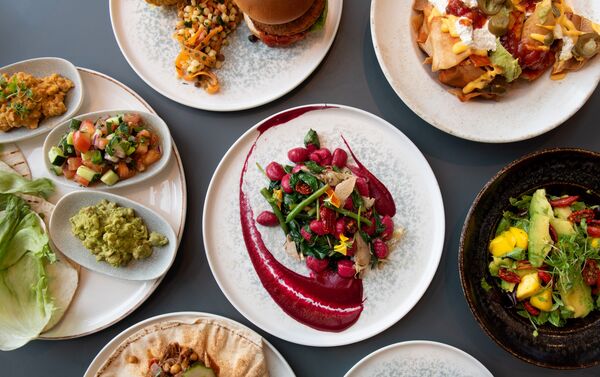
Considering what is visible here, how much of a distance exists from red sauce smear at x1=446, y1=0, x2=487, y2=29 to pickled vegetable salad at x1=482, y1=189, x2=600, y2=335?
0.90 m

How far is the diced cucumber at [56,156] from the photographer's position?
8.41 ft

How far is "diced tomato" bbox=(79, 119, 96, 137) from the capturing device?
2.58m

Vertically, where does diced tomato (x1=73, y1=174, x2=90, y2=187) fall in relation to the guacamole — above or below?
above

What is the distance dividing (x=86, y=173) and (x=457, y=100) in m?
1.97

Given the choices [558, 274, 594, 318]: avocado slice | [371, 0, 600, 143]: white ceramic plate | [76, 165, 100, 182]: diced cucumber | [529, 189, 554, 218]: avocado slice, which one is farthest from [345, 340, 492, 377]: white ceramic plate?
[76, 165, 100, 182]: diced cucumber

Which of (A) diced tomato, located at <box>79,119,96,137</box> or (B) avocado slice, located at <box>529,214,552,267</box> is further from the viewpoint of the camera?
(A) diced tomato, located at <box>79,119,96,137</box>

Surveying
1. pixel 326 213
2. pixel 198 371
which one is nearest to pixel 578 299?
pixel 326 213

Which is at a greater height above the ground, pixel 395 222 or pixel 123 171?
pixel 123 171

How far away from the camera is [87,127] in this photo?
2.59m

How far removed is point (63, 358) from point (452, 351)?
213 centimetres

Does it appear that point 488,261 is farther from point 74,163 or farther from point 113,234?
point 74,163

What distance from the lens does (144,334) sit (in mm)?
2553

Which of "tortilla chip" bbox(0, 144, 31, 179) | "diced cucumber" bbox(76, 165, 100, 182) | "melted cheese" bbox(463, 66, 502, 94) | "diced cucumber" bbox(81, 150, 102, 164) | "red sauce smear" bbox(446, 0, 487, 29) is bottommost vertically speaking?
"tortilla chip" bbox(0, 144, 31, 179)

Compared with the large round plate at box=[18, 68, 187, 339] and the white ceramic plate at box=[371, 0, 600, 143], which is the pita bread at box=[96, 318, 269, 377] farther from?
the white ceramic plate at box=[371, 0, 600, 143]
